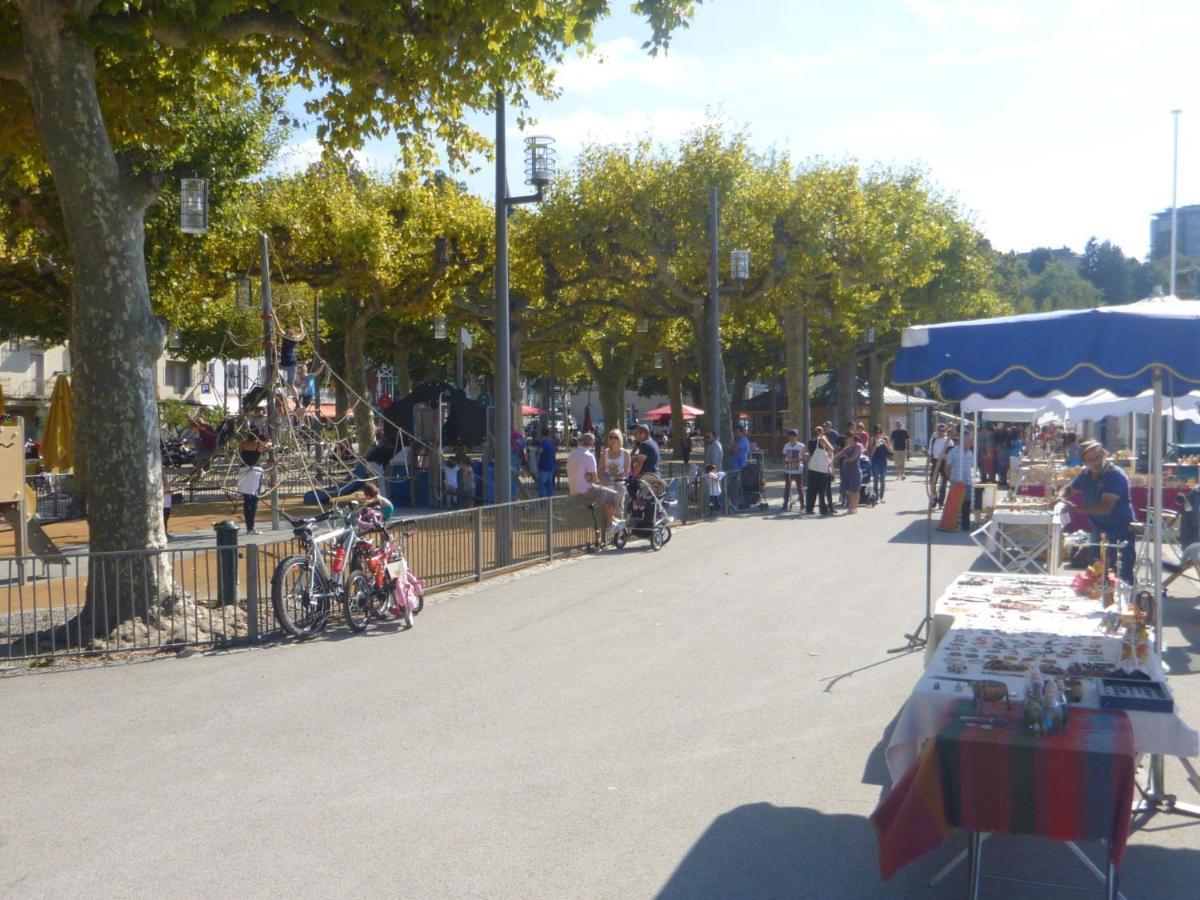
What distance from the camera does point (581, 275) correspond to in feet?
98.2

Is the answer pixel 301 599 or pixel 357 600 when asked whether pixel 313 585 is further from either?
pixel 357 600

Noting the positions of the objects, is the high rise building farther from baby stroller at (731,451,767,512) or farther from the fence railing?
the fence railing

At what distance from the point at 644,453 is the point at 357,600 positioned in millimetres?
8313

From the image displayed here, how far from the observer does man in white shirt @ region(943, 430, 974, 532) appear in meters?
20.1

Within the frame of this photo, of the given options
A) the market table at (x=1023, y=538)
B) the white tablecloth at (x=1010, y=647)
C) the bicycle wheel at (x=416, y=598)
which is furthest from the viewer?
the market table at (x=1023, y=538)

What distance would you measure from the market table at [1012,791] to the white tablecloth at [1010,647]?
0.32 meters

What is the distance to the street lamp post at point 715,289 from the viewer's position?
24.7 m

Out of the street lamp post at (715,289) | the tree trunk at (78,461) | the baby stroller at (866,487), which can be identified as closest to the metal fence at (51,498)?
the tree trunk at (78,461)

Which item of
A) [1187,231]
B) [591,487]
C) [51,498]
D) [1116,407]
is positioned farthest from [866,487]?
[1187,231]

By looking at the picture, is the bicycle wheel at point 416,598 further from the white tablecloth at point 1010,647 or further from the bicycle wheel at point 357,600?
the white tablecloth at point 1010,647

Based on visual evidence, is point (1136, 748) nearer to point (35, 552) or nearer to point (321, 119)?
point (321, 119)

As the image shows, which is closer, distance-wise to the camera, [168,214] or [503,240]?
[503,240]

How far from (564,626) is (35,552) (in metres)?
7.75

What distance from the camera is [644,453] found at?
18.6 m
